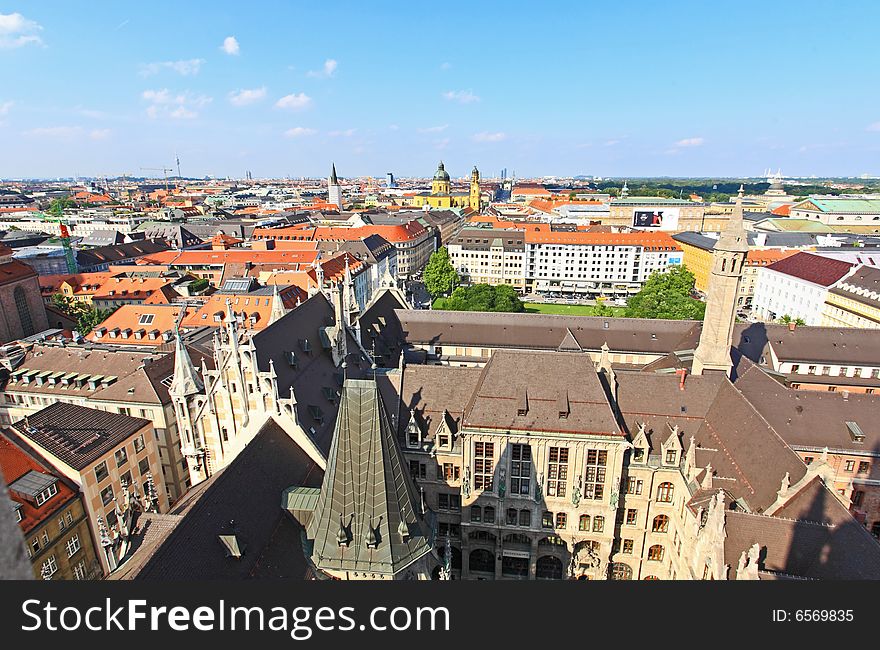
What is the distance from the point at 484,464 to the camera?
38.4 m

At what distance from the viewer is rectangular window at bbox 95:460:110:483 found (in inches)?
1681

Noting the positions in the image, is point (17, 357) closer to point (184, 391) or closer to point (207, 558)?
point (184, 391)

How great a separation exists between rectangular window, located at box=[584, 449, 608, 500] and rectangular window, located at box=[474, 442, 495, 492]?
7.07 m

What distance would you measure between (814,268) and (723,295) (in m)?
73.4

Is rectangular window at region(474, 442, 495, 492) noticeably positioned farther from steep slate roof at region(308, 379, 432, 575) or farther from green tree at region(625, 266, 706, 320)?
green tree at region(625, 266, 706, 320)

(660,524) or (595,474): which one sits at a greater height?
(595,474)

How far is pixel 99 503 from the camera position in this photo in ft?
140

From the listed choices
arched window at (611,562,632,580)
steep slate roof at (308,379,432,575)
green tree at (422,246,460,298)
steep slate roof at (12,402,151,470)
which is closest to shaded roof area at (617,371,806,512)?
arched window at (611,562,632,580)

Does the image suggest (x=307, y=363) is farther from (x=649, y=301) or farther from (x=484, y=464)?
(x=649, y=301)

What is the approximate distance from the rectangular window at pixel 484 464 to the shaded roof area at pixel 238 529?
1248 cm

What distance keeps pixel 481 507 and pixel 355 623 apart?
3326cm

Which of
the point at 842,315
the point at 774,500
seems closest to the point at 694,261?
the point at 842,315

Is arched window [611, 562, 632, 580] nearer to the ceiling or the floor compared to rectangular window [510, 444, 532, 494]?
nearer to the floor

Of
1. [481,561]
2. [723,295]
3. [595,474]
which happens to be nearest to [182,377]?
[481,561]
